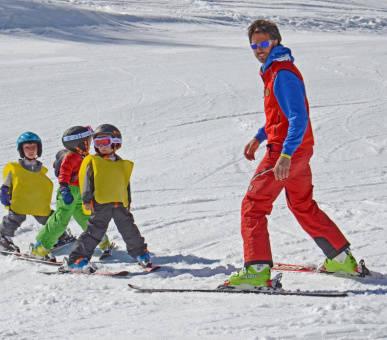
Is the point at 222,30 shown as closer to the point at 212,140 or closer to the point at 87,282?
the point at 212,140

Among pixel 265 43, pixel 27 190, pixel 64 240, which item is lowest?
pixel 64 240

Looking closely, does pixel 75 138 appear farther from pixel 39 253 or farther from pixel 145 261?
pixel 145 261

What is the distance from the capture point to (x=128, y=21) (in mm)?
28203

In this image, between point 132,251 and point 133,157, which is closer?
point 132,251

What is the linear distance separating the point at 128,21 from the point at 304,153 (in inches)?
996

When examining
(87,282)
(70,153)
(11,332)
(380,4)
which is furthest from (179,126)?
(380,4)

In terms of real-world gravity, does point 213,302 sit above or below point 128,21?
below

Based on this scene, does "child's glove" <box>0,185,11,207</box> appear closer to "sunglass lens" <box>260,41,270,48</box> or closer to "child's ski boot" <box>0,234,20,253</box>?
"child's ski boot" <box>0,234,20,253</box>

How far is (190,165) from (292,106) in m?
4.84

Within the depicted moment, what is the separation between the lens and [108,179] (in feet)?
15.5

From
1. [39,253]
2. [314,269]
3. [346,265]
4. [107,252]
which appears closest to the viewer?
[346,265]

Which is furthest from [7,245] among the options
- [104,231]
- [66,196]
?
[104,231]

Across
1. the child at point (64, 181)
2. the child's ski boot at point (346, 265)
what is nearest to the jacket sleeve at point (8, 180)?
the child at point (64, 181)

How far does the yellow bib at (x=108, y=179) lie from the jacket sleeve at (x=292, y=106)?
1498 millimetres
